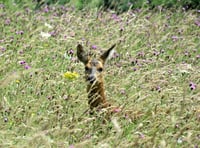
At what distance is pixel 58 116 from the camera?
4.75 meters

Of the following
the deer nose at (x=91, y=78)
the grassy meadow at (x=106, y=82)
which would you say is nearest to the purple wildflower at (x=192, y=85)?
the grassy meadow at (x=106, y=82)

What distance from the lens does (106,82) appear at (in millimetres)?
6508

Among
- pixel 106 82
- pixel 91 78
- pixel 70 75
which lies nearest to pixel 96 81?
pixel 91 78

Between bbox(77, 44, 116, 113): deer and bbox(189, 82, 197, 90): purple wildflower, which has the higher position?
bbox(77, 44, 116, 113): deer

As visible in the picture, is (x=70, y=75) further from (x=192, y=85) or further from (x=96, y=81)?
(x=192, y=85)

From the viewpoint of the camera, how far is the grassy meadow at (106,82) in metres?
4.48

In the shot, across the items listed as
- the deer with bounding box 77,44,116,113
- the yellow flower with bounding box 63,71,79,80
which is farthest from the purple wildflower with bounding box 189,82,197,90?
the yellow flower with bounding box 63,71,79,80

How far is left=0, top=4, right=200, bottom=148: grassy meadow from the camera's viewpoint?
176 inches

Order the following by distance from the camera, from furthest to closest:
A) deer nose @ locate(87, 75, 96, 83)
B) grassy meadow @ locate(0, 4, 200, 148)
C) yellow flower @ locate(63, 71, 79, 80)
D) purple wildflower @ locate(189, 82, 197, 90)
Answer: yellow flower @ locate(63, 71, 79, 80) → purple wildflower @ locate(189, 82, 197, 90) → deer nose @ locate(87, 75, 96, 83) → grassy meadow @ locate(0, 4, 200, 148)

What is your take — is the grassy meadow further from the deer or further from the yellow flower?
the deer

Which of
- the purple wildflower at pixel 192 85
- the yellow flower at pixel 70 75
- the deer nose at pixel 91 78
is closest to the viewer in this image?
the deer nose at pixel 91 78

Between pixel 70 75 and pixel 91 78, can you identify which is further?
pixel 70 75

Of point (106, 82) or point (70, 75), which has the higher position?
point (70, 75)

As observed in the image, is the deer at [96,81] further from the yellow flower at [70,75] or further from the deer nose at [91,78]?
the yellow flower at [70,75]
